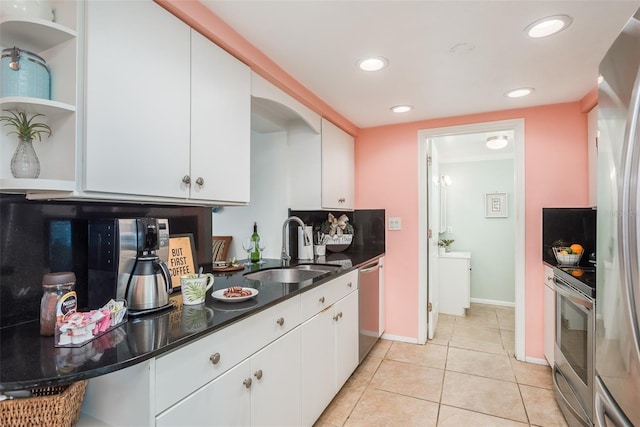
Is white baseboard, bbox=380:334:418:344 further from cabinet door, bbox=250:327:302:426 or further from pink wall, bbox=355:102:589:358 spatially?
cabinet door, bbox=250:327:302:426

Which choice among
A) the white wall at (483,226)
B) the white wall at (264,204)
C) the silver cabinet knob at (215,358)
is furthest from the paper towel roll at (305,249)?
the white wall at (483,226)

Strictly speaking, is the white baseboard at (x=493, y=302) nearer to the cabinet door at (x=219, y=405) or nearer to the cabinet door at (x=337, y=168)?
the cabinet door at (x=337, y=168)

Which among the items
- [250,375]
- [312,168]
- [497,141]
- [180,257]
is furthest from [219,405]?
[497,141]

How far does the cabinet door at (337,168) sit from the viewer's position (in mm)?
2668

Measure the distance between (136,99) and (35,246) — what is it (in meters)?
0.64

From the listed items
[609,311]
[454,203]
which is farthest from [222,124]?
[454,203]

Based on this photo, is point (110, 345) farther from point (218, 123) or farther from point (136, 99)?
point (218, 123)

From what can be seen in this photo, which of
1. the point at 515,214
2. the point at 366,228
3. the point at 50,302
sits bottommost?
the point at 50,302

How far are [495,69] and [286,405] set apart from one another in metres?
2.24

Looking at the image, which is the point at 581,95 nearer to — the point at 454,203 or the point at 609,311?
the point at 609,311

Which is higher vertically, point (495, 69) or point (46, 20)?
point (495, 69)

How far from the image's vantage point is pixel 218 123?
154cm

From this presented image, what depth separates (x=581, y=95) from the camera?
2.37 metres

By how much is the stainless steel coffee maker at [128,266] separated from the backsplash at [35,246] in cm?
5
